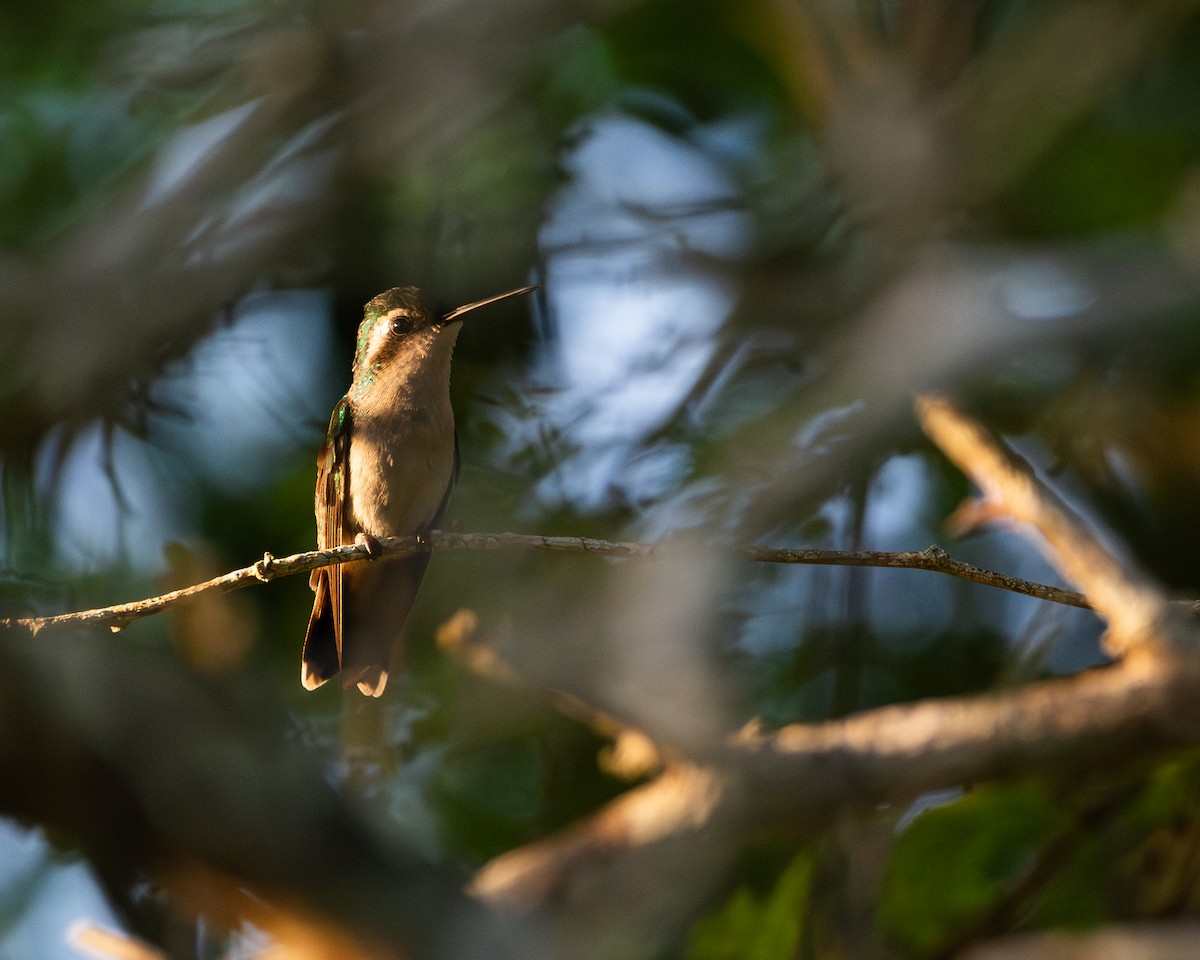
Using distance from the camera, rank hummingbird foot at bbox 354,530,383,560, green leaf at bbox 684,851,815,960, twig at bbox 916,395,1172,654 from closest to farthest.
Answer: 1. hummingbird foot at bbox 354,530,383,560
2. twig at bbox 916,395,1172,654
3. green leaf at bbox 684,851,815,960

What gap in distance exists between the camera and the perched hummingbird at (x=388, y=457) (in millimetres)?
3248

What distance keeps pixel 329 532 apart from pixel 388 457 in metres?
0.25

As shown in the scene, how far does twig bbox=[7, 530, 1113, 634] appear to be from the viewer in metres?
2.41

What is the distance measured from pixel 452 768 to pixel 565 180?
308cm

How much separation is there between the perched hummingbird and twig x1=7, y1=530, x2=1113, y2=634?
489 mm

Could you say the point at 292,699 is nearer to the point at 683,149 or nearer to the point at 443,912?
the point at 443,912

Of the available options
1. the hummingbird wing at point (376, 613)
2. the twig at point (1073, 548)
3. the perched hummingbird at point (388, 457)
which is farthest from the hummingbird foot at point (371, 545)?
the twig at point (1073, 548)

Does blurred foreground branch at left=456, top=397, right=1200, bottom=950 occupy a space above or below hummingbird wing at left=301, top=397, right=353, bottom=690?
below

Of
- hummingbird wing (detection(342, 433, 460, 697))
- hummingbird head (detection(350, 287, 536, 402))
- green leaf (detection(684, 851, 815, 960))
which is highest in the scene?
hummingbird head (detection(350, 287, 536, 402))

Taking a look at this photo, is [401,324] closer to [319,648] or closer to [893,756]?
[319,648]

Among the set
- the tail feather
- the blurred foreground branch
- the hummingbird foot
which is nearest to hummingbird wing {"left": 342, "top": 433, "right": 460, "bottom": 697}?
the tail feather

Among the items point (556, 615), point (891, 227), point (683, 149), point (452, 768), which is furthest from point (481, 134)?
point (452, 768)

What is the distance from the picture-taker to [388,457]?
3316 millimetres

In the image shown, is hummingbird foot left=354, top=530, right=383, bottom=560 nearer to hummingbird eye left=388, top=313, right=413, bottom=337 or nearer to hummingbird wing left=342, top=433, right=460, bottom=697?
hummingbird wing left=342, top=433, right=460, bottom=697
